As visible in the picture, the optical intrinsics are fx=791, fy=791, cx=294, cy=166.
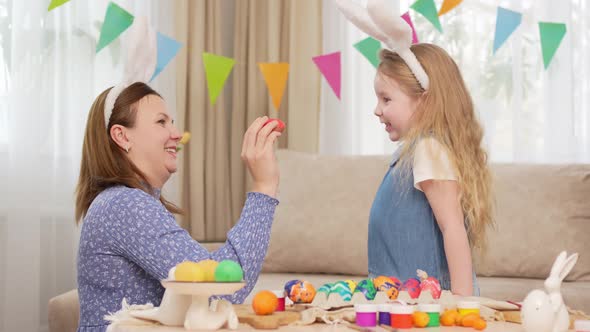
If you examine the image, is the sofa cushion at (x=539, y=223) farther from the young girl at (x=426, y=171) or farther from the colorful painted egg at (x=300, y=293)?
the colorful painted egg at (x=300, y=293)

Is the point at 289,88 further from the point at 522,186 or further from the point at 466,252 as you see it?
the point at 466,252

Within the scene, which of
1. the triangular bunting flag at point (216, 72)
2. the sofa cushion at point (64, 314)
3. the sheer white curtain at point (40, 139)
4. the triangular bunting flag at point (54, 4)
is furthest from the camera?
the triangular bunting flag at point (216, 72)

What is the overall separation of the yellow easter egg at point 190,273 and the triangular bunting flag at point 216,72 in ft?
8.08

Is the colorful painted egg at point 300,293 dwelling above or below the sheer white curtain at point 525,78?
below

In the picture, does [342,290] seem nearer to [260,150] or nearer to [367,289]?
[367,289]

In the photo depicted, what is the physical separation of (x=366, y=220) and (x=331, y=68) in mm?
845

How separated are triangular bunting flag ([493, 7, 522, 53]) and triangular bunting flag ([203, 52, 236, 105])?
3.77 feet

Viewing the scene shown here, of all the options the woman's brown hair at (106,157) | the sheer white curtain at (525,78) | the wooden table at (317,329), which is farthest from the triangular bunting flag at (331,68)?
the wooden table at (317,329)

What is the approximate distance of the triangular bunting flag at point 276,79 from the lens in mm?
3609

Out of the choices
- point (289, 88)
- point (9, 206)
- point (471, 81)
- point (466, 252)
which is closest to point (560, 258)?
point (466, 252)

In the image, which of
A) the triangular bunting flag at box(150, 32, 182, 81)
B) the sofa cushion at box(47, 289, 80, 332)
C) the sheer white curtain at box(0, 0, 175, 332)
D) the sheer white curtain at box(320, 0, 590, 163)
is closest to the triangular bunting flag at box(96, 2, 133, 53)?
the sheer white curtain at box(0, 0, 175, 332)

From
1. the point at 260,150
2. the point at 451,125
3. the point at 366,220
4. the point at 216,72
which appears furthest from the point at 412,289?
the point at 216,72

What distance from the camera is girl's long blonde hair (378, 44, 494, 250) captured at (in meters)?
1.75

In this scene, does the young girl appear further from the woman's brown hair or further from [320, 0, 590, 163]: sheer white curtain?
[320, 0, 590, 163]: sheer white curtain
